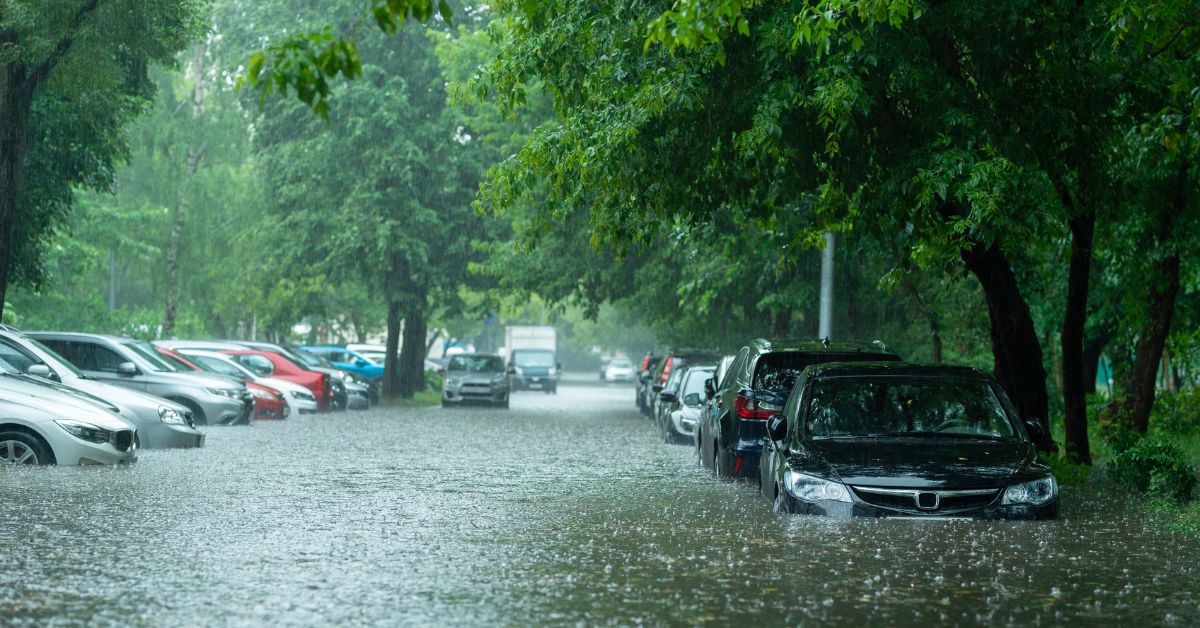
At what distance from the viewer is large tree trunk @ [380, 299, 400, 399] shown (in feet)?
159

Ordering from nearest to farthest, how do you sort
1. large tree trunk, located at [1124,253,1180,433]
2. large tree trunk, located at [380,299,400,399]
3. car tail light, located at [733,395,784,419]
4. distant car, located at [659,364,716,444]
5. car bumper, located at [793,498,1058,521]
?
car bumper, located at [793,498,1058,521]
car tail light, located at [733,395,784,419]
large tree trunk, located at [1124,253,1180,433]
distant car, located at [659,364,716,444]
large tree trunk, located at [380,299,400,399]

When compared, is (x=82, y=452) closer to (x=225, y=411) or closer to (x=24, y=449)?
(x=24, y=449)

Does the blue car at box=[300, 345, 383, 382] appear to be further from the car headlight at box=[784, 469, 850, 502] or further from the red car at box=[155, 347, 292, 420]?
the car headlight at box=[784, 469, 850, 502]

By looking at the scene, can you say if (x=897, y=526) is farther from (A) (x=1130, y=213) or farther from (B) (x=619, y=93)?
(A) (x=1130, y=213)

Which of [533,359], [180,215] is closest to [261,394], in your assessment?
[180,215]

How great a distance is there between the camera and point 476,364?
149 feet

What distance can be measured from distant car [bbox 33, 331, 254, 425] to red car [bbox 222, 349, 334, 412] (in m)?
8.22

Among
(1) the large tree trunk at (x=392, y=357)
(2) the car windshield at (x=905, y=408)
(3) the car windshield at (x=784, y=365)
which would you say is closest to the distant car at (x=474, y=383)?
(1) the large tree trunk at (x=392, y=357)

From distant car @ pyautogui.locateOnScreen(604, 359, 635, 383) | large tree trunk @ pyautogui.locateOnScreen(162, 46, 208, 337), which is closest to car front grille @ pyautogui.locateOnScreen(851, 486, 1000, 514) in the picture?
large tree trunk @ pyautogui.locateOnScreen(162, 46, 208, 337)

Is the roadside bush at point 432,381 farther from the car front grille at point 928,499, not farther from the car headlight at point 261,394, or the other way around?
the car front grille at point 928,499

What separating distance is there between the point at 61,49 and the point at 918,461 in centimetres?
1510

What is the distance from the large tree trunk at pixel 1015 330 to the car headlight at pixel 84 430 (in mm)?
9338

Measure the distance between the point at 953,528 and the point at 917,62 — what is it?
609 centimetres

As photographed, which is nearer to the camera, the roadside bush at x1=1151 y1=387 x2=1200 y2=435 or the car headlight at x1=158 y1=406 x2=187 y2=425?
the car headlight at x1=158 y1=406 x2=187 y2=425
